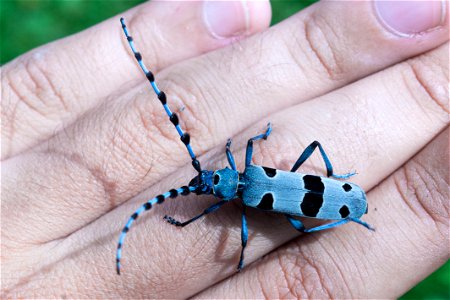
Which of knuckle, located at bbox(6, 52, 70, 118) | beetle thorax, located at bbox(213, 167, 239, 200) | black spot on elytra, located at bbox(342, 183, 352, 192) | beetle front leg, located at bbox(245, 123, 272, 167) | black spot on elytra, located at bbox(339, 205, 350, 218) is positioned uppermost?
knuckle, located at bbox(6, 52, 70, 118)

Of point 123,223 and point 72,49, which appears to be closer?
point 123,223

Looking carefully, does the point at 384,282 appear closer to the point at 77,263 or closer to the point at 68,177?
the point at 77,263

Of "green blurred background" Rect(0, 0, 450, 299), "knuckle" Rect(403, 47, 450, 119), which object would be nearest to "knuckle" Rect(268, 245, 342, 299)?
"knuckle" Rect(403, 47, 450, 119)

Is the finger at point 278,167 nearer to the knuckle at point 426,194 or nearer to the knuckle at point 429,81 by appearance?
the knuckle at point 429,81

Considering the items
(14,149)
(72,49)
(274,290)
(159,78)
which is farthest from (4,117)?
(274,290)

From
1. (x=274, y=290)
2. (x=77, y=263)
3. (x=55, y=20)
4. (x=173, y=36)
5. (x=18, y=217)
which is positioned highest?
(x=55, y=20)

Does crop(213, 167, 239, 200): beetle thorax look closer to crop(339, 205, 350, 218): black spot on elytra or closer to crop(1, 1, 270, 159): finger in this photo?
crop(339, 205, 350, 218): black spot on elytra

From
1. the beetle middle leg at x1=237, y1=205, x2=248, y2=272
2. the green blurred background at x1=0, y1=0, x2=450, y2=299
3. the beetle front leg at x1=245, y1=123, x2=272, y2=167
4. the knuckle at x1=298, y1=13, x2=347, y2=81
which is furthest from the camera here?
the green blurred background at x1=0, y1=0, x2=450, y2=299
